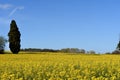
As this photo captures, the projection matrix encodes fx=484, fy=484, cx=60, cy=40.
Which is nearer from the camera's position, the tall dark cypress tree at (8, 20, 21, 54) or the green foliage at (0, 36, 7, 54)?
the tall dark cypress tree at (8, 20, 21, 54)

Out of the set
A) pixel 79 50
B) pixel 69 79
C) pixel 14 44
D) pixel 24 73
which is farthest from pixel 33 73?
pixel 79 50

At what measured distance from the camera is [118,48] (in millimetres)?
77875

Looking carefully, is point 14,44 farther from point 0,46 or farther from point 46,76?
point 46,76

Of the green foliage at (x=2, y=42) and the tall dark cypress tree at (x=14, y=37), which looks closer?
the tall dark cypress tree at (x=14, y=37)

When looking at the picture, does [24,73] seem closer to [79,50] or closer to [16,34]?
[16,34]

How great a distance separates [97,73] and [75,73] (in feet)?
6.86

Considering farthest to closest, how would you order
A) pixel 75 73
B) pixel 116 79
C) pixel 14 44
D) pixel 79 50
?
Result: 1. pixel 79 50
2. pixel 14 44
3. pixel 75 73
4. pixel 116 79

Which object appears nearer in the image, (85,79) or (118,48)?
(85,79)

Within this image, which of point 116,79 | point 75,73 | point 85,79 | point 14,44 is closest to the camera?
point 85,79

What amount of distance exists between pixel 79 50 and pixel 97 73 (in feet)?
185

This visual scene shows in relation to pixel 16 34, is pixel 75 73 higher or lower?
lower

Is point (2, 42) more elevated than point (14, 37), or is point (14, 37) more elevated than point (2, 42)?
point (14, 37)

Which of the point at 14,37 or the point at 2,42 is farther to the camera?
the point at 2,42

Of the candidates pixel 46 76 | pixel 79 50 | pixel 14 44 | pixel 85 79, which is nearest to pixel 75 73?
pixel 46 76
